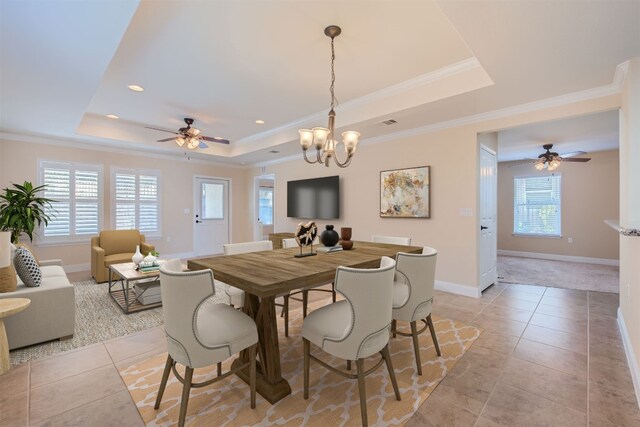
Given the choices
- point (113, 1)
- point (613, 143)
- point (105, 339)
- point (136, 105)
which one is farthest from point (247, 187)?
point (613, 143)

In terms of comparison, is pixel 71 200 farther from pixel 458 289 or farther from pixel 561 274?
pixel 561 274

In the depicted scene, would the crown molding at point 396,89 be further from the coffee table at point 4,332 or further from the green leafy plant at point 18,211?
the green leafy plant at point 18,211

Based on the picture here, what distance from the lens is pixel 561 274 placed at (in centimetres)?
508

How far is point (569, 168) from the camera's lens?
6.33m

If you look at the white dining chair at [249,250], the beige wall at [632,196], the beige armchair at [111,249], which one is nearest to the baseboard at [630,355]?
the beige wall at [632,196]

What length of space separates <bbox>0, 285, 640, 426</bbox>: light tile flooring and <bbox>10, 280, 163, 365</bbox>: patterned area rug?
6.2 inches

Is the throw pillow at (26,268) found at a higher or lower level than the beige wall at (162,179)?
lower

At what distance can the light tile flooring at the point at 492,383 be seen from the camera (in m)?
1.64

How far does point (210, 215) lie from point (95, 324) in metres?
4.57

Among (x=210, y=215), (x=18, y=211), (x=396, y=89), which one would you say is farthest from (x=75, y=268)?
(x=396, y=89)

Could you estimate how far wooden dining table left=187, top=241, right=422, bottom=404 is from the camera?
1.58 m

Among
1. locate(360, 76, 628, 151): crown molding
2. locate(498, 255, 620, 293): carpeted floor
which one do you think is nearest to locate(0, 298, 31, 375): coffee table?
locate(360, 76, 628, 151): crown molding

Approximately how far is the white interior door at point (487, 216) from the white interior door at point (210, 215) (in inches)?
236

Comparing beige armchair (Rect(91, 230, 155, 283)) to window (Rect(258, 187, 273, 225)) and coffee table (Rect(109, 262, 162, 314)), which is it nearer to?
coffee table (Rect(109, 262, 162, 314))
